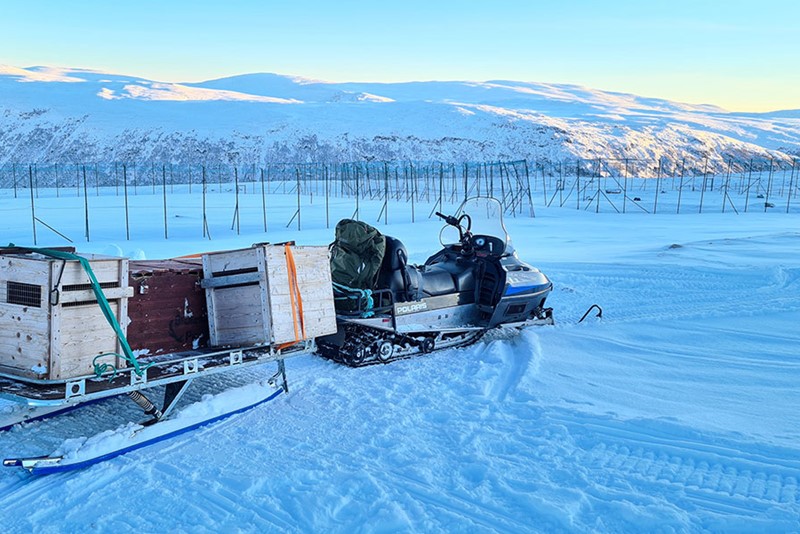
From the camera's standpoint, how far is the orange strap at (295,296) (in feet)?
14.1

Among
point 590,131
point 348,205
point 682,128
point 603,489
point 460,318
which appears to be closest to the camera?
point 603,489

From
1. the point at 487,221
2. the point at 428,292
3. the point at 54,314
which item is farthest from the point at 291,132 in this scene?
the point at 54,314

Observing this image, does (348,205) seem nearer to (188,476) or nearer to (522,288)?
(522,288)

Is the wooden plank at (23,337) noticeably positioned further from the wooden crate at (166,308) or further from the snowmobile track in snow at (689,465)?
the snowmobile track in snow at (689,465)

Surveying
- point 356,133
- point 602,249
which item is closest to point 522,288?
point 602,249

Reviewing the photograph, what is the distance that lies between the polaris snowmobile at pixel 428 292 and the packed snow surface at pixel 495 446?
0.72 feet

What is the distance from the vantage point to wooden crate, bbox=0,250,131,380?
11.2 ft

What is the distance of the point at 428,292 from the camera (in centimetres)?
608

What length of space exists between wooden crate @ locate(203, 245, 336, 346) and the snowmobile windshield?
8.74ft

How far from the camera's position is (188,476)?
3447mm

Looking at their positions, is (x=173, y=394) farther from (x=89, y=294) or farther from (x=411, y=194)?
(x=411, y=194)

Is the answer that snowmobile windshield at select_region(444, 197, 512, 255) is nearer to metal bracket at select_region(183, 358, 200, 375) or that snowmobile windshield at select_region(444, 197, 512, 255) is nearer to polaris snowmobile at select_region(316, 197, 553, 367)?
polaris snowmobile at select_region(316, 197, 553, 367)

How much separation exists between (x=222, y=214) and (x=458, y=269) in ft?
58.9

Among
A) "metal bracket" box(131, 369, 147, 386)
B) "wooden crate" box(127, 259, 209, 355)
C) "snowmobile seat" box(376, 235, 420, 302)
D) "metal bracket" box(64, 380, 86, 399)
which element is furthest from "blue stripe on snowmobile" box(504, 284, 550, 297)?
"metal bracket" box(64, 380, 86, 399)
